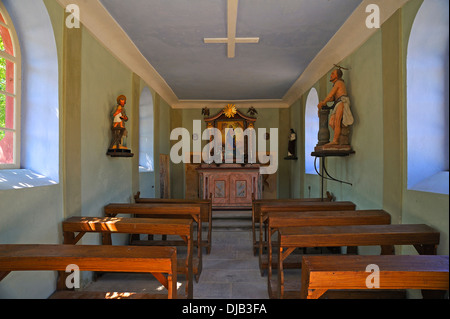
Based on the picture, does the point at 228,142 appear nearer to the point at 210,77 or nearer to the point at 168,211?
the point at 210,77

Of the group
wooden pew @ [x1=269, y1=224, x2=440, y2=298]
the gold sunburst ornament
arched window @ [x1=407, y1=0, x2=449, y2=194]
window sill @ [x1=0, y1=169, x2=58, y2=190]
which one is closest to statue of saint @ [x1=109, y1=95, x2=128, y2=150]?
window sill @ [x1=0, y1=169, x2=58, y2=190]

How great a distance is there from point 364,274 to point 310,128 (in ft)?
19.5

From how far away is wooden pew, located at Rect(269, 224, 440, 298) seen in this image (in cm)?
244

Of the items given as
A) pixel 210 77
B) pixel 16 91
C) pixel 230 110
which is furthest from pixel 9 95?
pixel 230 110

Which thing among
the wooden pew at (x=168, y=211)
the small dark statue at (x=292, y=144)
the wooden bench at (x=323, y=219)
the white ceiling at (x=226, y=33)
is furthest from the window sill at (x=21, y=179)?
the small dark statue at (x=292, y=144)

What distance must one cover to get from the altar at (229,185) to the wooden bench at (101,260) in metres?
5.62

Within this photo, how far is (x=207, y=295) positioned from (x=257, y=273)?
2.97 feet

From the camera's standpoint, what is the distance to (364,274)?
5.18 feet

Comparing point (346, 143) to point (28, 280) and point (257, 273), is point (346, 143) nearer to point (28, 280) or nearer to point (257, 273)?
point (257, 273)

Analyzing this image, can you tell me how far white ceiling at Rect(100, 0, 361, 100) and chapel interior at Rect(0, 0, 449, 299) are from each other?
27 mm

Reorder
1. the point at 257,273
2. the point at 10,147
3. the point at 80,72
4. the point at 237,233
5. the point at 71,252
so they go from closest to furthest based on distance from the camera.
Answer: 1. the point at 71,252
2. the point at 10,147
3. the point at 80,72
4. the point at 257,273
5. the point at 237,233

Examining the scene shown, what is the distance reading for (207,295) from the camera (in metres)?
3.46

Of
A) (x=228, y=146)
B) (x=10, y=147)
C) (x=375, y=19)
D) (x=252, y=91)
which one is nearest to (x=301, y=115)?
(x=252, y=91)

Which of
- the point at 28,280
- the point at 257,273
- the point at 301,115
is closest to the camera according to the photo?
the point at 28,280
